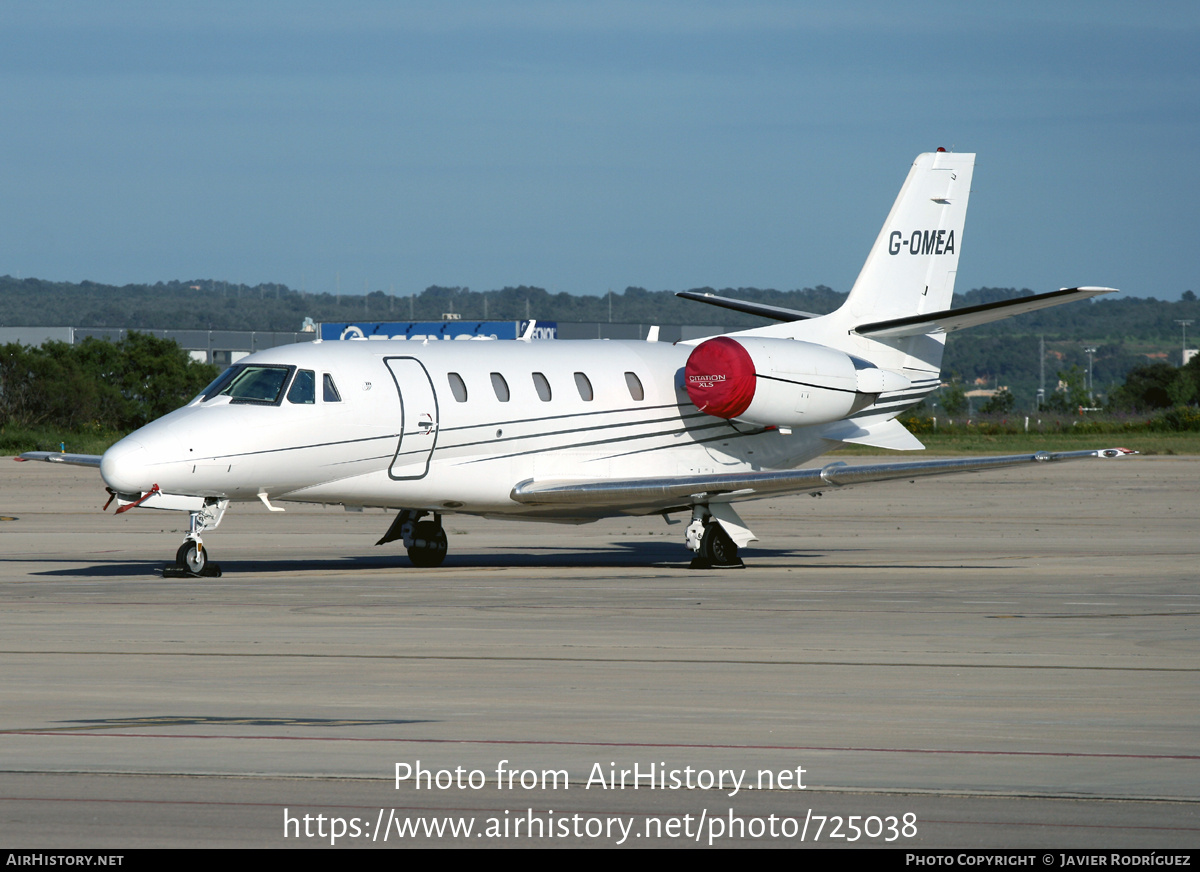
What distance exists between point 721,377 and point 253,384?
704cm

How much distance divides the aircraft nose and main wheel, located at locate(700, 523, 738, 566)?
822 cm

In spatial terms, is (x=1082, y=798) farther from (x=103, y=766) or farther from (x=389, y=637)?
(x=389, y=637)

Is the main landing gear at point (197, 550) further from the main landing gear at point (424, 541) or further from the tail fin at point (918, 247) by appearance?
the tail fin at point (918, 247)

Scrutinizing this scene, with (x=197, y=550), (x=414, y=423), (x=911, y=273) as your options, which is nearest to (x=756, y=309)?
(x=911, y=273)

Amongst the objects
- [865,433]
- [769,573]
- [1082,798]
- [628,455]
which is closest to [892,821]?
[1082,798]

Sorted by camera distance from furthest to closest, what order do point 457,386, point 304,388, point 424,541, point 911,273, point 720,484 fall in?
1. point 911,273
2. point 424,541
3. point 457,386
4. point 720,484
5. point 304,388

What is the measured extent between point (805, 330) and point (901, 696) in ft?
50.9

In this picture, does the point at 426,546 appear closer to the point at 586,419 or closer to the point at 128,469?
the point at 586,419

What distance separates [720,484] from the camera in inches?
901

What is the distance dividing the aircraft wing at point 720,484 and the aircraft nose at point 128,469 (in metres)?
5.51

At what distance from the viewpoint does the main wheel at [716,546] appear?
24.0m

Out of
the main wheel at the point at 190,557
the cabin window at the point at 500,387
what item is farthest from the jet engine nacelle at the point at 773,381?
the main wheel at the point at 190,557

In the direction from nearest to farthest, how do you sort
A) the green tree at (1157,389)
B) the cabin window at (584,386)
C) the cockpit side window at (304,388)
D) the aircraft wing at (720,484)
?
the cockpit side window at (304,388) < the aircraft wing at (720,484) < the cabin window at (584,386) < the green tree at (1157,389)

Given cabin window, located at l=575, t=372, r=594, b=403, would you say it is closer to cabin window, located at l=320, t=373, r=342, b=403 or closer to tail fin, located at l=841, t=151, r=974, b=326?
cabin window, located at l=320, t=373, r=342, b=403
